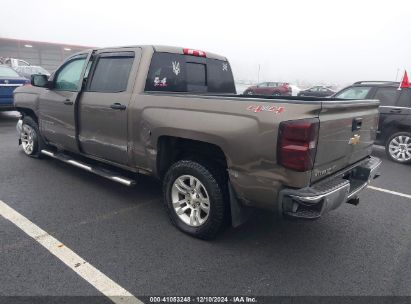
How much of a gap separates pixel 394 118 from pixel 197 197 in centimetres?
554

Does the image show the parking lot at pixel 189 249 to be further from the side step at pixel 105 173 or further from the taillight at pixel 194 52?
the taillight at pixel 194 52

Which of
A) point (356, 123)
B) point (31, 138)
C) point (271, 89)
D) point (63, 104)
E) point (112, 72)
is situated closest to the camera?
point (356, 123)

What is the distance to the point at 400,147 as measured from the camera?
6840mm

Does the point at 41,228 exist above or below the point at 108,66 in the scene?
below

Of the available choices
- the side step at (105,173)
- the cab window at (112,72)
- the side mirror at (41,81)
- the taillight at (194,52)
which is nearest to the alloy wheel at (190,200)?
the side step at (105,173)

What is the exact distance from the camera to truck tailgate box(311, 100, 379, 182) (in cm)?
265

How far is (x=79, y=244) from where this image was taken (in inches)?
123

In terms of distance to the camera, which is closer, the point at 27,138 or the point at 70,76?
the point at 70,76

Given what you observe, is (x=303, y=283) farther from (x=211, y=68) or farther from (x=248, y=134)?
(x=211, y=68)

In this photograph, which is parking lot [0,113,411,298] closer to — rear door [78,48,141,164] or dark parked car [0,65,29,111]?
rear door [78,48,141,164]

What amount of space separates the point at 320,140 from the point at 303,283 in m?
1.18

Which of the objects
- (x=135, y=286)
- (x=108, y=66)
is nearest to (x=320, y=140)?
(x=135, y=286)

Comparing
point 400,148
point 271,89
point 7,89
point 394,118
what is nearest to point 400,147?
point 400,148

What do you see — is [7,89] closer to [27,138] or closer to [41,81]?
[27,138]
